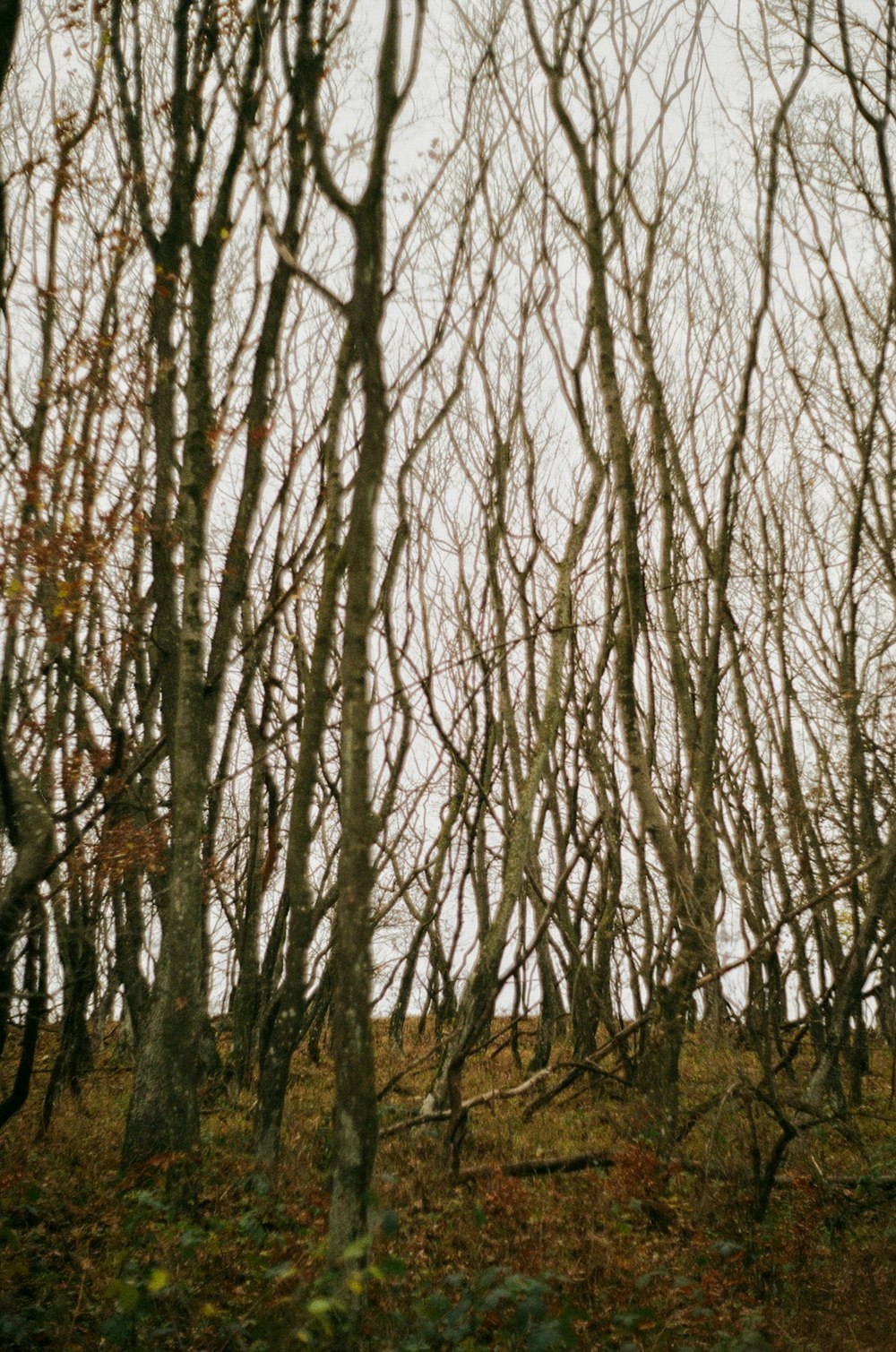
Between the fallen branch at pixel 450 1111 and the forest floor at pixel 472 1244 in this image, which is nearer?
the forest floor at pixel 472 1244

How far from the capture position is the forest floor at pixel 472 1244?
345cm

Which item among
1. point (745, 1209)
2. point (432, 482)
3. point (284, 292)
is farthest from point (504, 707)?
point (745, 1209)

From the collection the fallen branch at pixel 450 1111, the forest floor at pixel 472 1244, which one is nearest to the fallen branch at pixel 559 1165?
the forest floor at pixel 472 1244

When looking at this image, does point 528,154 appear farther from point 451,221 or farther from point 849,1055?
point 849,1055

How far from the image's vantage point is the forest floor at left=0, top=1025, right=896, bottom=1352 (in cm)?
345

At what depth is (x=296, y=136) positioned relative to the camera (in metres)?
6.93

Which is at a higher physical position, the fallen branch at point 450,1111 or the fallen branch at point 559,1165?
the fallen branch at point 450,1111

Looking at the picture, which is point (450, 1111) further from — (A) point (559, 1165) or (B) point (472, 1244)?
(B) point (472, 1244)

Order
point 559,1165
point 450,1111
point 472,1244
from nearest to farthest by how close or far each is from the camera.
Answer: point 472,1244 < point 559,1165 < point 450,1111

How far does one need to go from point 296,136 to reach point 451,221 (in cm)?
223

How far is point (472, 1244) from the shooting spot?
15.3 feet

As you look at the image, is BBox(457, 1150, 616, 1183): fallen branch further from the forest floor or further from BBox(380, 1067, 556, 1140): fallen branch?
BBox(380, 1067, 556, 1140): fallen branch

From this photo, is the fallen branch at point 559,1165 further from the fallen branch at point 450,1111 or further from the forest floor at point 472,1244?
the fallen branch at point 450,1111

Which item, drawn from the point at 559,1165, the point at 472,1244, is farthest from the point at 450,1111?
the point at 472,1244
